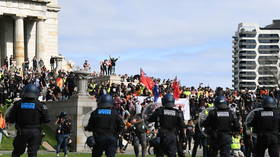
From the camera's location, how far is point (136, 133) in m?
28.4

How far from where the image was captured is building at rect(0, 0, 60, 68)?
6644 centimetres

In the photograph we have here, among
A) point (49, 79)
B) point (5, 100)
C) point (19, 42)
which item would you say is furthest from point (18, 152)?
point (19, 42)

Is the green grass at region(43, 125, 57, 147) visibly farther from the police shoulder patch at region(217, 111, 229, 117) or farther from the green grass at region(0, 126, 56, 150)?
the police shoulder patch at region(217, 111, 229, 117)

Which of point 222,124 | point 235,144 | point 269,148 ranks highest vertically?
point 222,124

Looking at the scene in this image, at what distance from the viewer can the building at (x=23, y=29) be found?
218 ft

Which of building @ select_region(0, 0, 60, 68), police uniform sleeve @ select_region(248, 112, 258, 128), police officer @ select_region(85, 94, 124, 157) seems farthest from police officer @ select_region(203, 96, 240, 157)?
building @ select_region(0, 0, 60, 68)

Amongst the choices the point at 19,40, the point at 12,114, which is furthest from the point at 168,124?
the point at 19,40

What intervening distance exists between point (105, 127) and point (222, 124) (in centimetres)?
327

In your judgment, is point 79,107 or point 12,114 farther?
point 79,107

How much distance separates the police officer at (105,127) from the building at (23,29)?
155 ft

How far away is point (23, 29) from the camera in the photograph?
68188 mm

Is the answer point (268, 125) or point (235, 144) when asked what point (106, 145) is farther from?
point (235, 144)

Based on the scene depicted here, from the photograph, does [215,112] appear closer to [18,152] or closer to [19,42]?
[18,152]

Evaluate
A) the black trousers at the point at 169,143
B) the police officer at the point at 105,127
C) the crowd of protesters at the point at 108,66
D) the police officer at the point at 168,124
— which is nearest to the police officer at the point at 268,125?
the police officer at the point at 168,124
